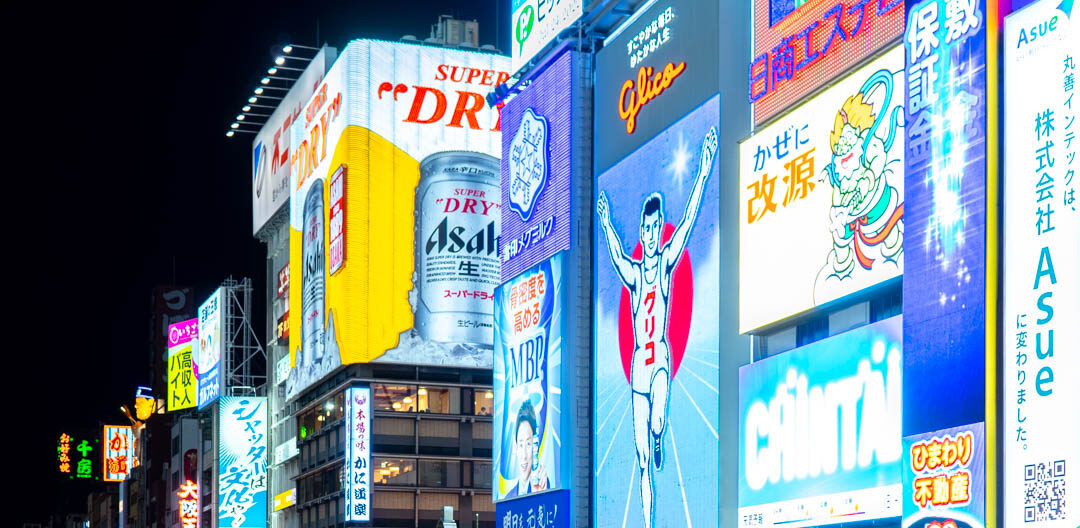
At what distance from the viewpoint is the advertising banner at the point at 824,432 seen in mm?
22094

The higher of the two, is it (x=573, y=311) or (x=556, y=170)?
(x=556, y=170)

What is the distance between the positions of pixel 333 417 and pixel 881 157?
37.8 meters

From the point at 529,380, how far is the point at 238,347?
36.8 metres

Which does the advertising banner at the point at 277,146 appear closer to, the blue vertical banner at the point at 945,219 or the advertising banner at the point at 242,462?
the advertising banner at the point at 242,462

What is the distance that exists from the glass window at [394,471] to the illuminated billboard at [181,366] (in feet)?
77.9

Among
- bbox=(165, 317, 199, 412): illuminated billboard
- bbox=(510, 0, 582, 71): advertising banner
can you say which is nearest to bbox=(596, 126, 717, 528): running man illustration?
bbox=(510, 0, 582, 71): advertising banner

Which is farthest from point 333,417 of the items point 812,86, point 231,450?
point 812,86

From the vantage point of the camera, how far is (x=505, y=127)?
39.2 m

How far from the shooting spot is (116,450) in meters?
103

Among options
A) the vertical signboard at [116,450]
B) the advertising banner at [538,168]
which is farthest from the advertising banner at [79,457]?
the advertising banner at [538,168]

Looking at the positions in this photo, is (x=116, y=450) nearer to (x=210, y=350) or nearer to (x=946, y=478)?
(x=210, y=350)

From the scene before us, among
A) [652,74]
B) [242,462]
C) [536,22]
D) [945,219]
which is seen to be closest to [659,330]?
[652,74]
